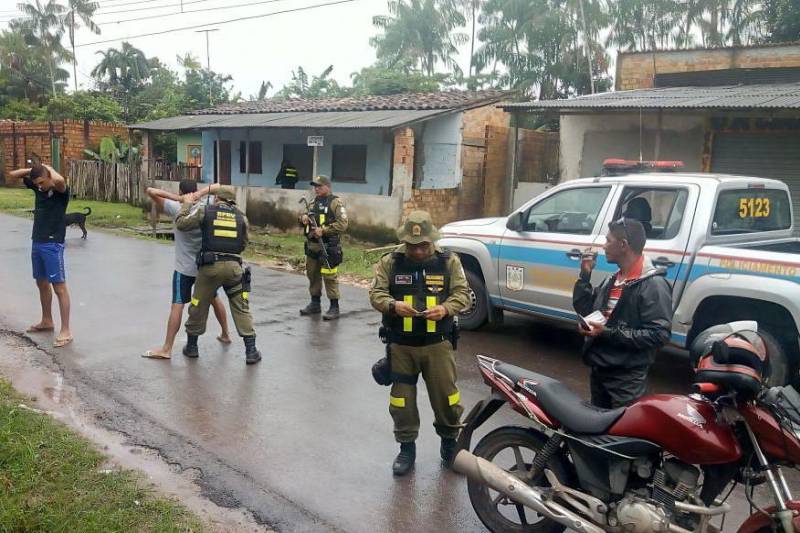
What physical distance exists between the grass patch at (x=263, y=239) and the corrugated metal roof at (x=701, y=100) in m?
4.01

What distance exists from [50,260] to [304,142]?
12.8 metres

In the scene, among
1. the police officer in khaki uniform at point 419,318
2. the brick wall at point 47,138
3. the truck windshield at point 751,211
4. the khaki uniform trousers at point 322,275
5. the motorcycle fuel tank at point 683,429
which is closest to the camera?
the motorcycle fuel tank at point 683,429

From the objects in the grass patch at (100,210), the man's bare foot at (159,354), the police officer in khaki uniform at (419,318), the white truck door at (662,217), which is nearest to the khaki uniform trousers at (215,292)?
the man's bare foot at (159,354)

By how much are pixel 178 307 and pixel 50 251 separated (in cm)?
141

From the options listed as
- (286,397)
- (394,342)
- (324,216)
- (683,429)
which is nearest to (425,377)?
(394,342)

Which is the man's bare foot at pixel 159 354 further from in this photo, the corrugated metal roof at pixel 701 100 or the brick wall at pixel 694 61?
the brick wall at pixel 694 61

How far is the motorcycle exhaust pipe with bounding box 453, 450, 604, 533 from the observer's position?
3273 mm

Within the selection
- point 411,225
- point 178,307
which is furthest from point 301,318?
point 411,225

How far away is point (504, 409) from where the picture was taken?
5621 millimetres

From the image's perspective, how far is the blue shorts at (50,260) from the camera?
6.79 m

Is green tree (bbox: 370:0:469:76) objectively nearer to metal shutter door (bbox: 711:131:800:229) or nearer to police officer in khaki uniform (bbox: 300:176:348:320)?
metal shutter door (bbox: 711:131:800:229)

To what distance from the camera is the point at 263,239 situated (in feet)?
52.5

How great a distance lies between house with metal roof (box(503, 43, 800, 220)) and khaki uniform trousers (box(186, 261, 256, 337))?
779cm

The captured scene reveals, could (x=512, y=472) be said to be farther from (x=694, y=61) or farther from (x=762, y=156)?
(x=694, y=61)
